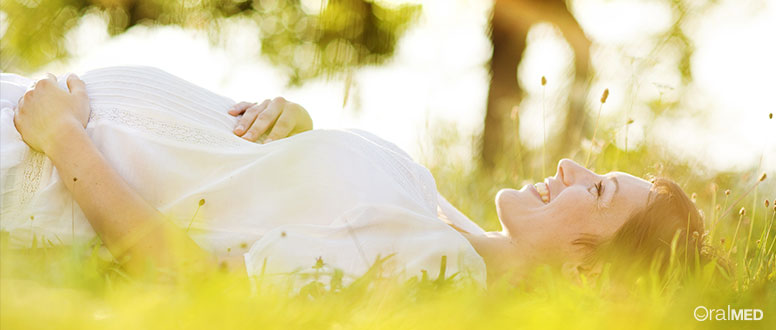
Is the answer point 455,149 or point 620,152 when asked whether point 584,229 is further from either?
point 455,149

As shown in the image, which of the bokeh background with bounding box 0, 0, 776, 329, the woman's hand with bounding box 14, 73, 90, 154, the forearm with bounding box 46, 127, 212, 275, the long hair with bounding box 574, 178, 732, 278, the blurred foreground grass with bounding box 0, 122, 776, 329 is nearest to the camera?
the blurred foreground grass with bounding box 0, 122, 776, 329

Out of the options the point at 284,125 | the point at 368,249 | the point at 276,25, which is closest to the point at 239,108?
the point at 284,125

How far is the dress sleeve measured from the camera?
1.83m

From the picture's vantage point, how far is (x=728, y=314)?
1.87m

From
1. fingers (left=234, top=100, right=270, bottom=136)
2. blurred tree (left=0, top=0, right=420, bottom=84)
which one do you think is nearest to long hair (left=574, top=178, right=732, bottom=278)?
fingers (left=234, top=100, right=270, bottom=136)

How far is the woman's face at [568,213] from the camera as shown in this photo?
94.6 inches

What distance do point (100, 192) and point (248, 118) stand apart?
703 mm

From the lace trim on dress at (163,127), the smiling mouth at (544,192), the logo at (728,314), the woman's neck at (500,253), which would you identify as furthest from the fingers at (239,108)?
the logo at (728,314)

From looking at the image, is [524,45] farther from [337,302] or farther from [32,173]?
[337,302]

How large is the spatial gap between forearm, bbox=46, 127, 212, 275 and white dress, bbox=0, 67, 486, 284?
93 mm

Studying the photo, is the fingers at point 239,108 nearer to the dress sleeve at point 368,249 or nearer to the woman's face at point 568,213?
the dress sleeve at point 368,249

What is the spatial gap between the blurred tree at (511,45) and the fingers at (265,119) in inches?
134

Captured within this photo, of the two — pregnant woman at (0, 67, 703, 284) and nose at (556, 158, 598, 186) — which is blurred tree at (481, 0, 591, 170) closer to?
nose at (556, 158, 598, 186)

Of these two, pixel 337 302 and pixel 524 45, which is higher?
pixel 524 45
